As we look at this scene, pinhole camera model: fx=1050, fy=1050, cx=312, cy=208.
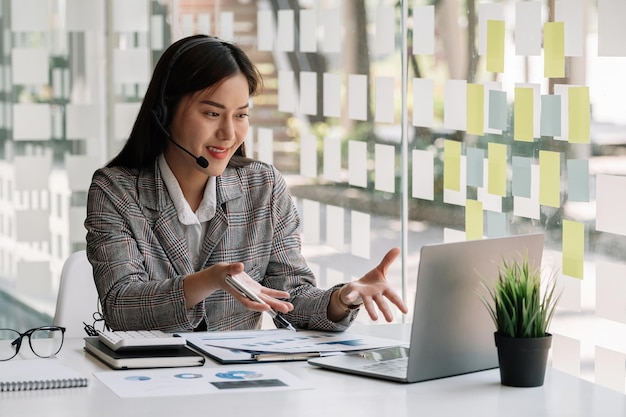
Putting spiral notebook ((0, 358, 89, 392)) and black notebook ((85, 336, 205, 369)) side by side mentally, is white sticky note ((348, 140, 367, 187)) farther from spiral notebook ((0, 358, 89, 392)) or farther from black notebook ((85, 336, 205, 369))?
spiral notebook ((0, 358, 89, 392))

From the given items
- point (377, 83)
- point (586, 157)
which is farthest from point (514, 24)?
point (377, 83)

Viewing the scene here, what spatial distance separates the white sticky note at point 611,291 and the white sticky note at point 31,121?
198cm

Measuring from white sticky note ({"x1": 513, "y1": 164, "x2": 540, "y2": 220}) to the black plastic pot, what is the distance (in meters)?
1.23

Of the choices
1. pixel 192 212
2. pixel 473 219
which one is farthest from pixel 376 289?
pixel 473 219

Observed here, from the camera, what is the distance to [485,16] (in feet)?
10.3

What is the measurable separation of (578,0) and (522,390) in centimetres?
135

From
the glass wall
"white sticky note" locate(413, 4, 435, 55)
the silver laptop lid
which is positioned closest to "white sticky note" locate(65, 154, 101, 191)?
the glass wall

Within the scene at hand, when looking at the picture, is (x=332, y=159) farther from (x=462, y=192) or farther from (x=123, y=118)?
(x=123, y=118)

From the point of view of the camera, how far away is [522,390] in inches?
66.0

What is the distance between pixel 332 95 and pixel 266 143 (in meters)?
0.31

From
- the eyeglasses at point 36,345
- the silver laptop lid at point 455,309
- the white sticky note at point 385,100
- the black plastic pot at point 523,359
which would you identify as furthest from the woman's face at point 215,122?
the white sticky note at point 385,100

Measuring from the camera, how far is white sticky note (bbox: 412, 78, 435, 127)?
3.50 metres

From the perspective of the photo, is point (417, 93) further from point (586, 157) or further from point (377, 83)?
point (586, 157)

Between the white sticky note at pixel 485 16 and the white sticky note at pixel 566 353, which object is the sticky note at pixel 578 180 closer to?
the white sticky note at pixel 566 353
